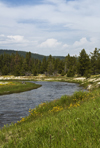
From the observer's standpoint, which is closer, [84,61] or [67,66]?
[84,61]

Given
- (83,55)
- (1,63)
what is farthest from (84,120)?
(1,63)

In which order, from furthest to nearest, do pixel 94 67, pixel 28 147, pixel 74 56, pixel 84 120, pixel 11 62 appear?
pixel 11 62
pixel 74 56
pixel 94 67
pixel 84 120
pixel 28 147

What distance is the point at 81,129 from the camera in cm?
400

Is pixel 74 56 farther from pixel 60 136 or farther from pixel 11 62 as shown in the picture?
pixel 60 136

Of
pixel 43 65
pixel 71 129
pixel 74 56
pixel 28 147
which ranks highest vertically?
pixel 74 56

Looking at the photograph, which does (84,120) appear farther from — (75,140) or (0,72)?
(0,72)

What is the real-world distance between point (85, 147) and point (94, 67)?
3191 inches

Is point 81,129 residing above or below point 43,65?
below

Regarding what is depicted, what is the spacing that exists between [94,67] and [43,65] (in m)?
48.5


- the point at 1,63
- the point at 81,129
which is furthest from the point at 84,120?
the point at 1,63

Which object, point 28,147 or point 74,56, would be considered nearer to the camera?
point 28,147

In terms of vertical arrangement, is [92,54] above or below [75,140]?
above

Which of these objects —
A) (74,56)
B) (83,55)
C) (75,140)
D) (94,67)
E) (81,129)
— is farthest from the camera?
(74,56)

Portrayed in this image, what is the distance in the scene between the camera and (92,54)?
7956 cm
